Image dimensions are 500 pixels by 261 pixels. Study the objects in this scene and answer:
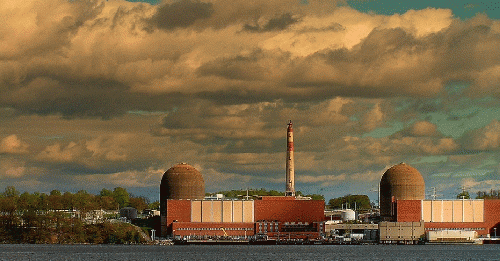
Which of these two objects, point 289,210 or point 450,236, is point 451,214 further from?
point 289,210

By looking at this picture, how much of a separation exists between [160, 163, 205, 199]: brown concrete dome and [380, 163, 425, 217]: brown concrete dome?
3370 centimetres

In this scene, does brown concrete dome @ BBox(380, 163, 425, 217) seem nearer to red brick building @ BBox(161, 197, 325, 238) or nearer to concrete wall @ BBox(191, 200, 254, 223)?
red brick building @ BBox(161, 197, 325, 238)

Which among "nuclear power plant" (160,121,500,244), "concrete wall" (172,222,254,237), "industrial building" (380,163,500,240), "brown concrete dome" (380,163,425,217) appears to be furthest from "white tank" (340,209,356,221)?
"concrete wall" (172,222,254,237)

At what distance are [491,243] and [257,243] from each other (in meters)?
41.0

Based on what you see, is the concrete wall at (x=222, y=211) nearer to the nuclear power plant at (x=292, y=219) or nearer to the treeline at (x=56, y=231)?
the nuclear power plant at (x=292, y=219)

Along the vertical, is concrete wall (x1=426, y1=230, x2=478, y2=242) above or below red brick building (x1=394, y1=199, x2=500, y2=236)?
below

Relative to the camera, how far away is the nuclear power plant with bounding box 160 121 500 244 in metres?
168

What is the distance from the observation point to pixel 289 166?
Answer: 179m

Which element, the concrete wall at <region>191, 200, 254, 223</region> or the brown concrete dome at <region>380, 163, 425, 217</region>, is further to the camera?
the brown concrete dome at <region>380, 163, 425, 217</region>

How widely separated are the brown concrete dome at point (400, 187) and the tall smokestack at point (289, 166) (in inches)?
667

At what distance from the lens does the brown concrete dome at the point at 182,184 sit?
174 m

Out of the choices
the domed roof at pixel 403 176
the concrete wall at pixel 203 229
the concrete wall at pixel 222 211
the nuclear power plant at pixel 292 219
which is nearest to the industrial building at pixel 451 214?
the nuclear power plant at pixel 292 219

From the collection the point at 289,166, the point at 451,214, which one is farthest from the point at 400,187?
the point at 289,166

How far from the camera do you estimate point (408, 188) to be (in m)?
177
